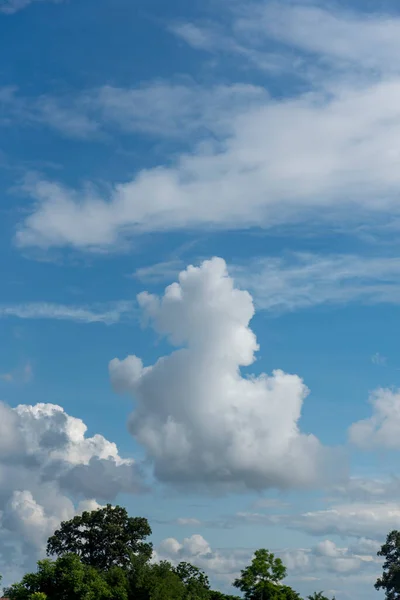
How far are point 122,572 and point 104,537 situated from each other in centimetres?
1771

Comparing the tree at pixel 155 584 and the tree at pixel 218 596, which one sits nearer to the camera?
the tree at pixel 155 584

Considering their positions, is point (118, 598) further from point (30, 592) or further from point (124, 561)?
point (124, 561)

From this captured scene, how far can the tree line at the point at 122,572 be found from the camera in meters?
85.2

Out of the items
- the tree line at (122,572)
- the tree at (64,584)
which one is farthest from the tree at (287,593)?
the tree at (64,584)

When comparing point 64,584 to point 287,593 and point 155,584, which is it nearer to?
point 155,584

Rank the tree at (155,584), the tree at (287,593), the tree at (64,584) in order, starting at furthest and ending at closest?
the tree at (287,593) → the tree at (155,584) → the tree at (64,584)

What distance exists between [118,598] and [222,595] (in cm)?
2192

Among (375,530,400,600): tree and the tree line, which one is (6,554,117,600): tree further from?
(375,530,400,600): tree

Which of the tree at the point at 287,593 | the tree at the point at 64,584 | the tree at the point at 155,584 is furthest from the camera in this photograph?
the tree at the point at 287,593

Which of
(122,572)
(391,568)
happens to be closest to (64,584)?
(122,572)

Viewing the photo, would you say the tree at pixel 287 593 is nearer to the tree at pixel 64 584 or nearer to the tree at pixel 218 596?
the tree at pixel 218 596

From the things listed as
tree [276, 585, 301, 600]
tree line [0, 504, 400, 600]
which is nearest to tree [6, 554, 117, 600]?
tree line [0, 504, 400, 600]

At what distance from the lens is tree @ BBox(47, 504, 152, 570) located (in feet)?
356

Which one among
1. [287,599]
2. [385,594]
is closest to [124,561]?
[287,599]
